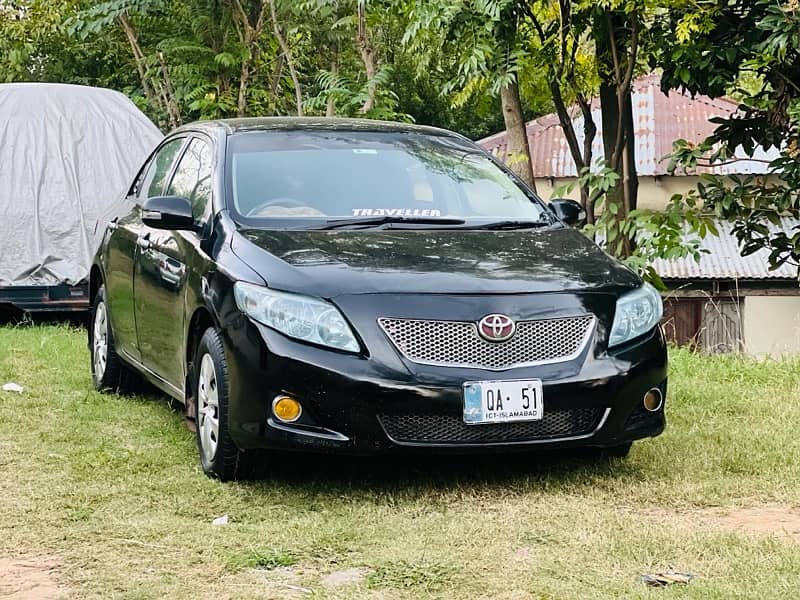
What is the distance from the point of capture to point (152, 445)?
641 cm

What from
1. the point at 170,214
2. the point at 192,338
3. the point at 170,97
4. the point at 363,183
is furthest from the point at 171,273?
the point at 170,97

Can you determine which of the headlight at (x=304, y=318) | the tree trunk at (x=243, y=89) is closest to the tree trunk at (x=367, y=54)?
the tree trunk at (x=243, y=89)

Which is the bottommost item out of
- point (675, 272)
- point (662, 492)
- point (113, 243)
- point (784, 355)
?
point (675, 272)

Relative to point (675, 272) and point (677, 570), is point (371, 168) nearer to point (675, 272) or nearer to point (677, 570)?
point (677, 570)

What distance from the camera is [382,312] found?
16.8ft

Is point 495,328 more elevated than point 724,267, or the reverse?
point 495,328

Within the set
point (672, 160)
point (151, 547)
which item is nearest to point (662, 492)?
point (151, 547)

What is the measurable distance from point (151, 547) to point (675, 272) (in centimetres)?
2175

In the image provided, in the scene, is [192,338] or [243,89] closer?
[192,338]

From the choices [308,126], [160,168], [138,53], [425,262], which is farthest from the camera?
[138,53]

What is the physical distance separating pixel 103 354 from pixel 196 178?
1.82 metres

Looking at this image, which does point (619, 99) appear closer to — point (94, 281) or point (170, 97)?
point (94, 281)

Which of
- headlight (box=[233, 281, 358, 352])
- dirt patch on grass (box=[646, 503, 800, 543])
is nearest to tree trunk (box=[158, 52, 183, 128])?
headlight (box=[233, 281, 358, 352])

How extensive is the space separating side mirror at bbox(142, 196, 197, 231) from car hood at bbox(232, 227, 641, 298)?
439mm
